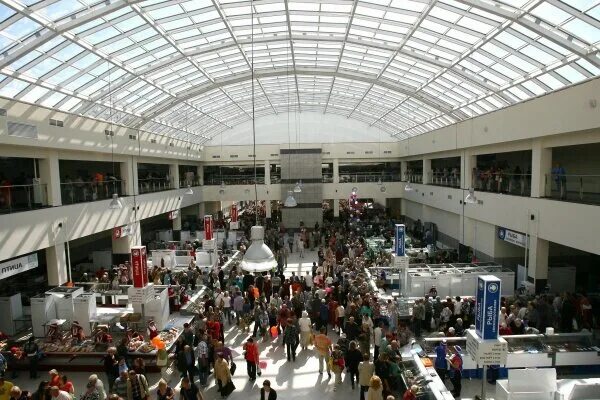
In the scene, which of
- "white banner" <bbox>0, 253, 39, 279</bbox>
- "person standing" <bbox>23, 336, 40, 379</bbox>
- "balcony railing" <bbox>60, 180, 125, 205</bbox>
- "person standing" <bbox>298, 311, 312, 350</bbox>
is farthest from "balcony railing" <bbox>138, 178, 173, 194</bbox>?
"person standing" <bbox>298, 311, 312, 350</bbox>

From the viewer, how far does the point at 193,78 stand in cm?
2297

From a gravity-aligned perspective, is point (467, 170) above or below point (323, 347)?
above

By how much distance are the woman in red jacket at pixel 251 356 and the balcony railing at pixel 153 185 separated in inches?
647

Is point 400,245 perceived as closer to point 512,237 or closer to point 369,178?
point 512,237

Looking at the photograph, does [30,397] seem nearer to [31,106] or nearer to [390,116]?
Result: [31,106]

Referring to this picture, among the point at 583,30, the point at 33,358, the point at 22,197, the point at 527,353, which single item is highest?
the point at 583,30

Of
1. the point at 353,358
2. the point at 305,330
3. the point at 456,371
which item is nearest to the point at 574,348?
the point at 456,371

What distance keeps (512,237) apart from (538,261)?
83.3 inches

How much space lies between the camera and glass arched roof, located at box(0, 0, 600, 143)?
40.1ft

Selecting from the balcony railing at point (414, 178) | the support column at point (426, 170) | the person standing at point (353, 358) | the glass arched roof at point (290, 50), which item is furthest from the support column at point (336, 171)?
the person standing at point (353, 358)

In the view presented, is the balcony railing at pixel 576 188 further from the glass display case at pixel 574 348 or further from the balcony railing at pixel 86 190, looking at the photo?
the balcony railing at pixel 86 190

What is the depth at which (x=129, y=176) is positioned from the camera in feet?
76.9

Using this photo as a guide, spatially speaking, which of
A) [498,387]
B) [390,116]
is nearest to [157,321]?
[498,387]

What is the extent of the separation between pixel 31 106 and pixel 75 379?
Result: 9095 mm
